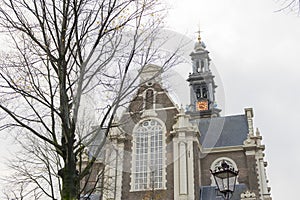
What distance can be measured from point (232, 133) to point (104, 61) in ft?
77.4

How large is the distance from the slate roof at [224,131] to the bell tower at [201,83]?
14.8 metres

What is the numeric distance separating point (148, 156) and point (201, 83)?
28235 millimetres

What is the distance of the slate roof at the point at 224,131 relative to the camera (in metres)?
30.7

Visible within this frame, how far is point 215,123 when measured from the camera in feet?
109

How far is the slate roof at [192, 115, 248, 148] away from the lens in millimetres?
30734

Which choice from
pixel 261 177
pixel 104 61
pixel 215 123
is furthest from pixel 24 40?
pixel 215 123

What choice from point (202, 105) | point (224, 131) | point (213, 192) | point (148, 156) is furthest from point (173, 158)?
point (202, 105)

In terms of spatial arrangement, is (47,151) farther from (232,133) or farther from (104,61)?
(232,133)

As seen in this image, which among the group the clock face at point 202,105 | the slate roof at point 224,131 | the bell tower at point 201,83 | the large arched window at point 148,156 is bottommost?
the large arched window at point 148,156

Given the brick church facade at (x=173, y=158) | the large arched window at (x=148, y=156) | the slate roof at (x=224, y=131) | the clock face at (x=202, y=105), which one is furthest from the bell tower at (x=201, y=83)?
the large arched window at (x=148, y=156)

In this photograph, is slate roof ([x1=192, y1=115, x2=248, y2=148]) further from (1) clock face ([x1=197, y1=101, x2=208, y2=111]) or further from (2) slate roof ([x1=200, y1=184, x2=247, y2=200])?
(1) clock face ([x1=197, y1=101, x2=208, y2=111])

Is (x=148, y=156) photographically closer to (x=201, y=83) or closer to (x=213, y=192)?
(x=213, y=192)

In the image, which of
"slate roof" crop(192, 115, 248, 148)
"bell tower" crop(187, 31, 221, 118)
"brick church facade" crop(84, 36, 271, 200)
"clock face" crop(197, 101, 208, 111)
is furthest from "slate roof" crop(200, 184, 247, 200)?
"clock face" crop(197, 101, 208, 111)

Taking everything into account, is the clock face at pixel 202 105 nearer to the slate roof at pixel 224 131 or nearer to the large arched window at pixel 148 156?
the slate roof at pixel 224 131
